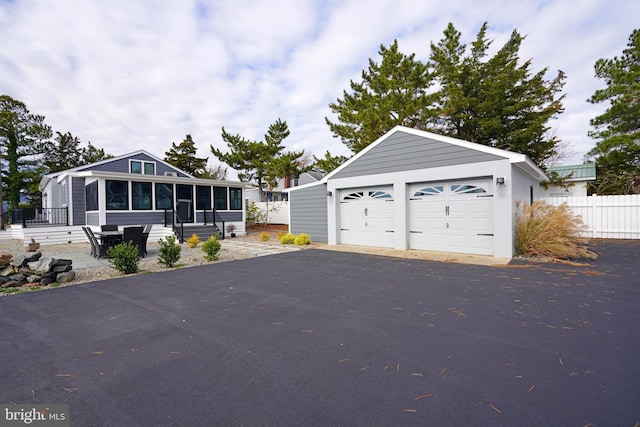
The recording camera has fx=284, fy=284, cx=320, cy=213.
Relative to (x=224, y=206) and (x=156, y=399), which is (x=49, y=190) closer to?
(x=224, y=206)

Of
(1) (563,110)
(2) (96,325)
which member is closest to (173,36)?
(2) (96,325)

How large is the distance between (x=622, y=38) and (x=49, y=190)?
33.8 meters

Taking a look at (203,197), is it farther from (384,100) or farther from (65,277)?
(384,100)

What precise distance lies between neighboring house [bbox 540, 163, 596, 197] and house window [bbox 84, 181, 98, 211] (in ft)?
73.1

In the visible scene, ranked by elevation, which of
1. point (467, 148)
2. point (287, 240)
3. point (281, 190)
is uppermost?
point (281, 190)

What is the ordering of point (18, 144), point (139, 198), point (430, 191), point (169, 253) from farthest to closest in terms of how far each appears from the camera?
point (18, 144)
point (139, 198)
point (430, 191)
point (169, 253)

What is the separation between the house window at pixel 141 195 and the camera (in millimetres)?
12641

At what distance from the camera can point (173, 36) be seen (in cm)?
824

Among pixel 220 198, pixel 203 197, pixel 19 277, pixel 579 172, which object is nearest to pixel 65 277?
pixel 19 277

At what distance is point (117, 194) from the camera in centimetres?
1222

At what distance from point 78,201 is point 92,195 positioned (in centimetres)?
161

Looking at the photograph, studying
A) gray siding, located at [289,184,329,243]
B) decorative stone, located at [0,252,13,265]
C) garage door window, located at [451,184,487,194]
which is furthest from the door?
garage door window, located at [451,184,487,194]

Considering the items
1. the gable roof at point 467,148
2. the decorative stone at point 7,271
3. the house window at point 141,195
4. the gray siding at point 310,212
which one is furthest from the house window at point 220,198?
the decorative stone at point 7,271

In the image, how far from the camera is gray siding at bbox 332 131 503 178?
800 cm
